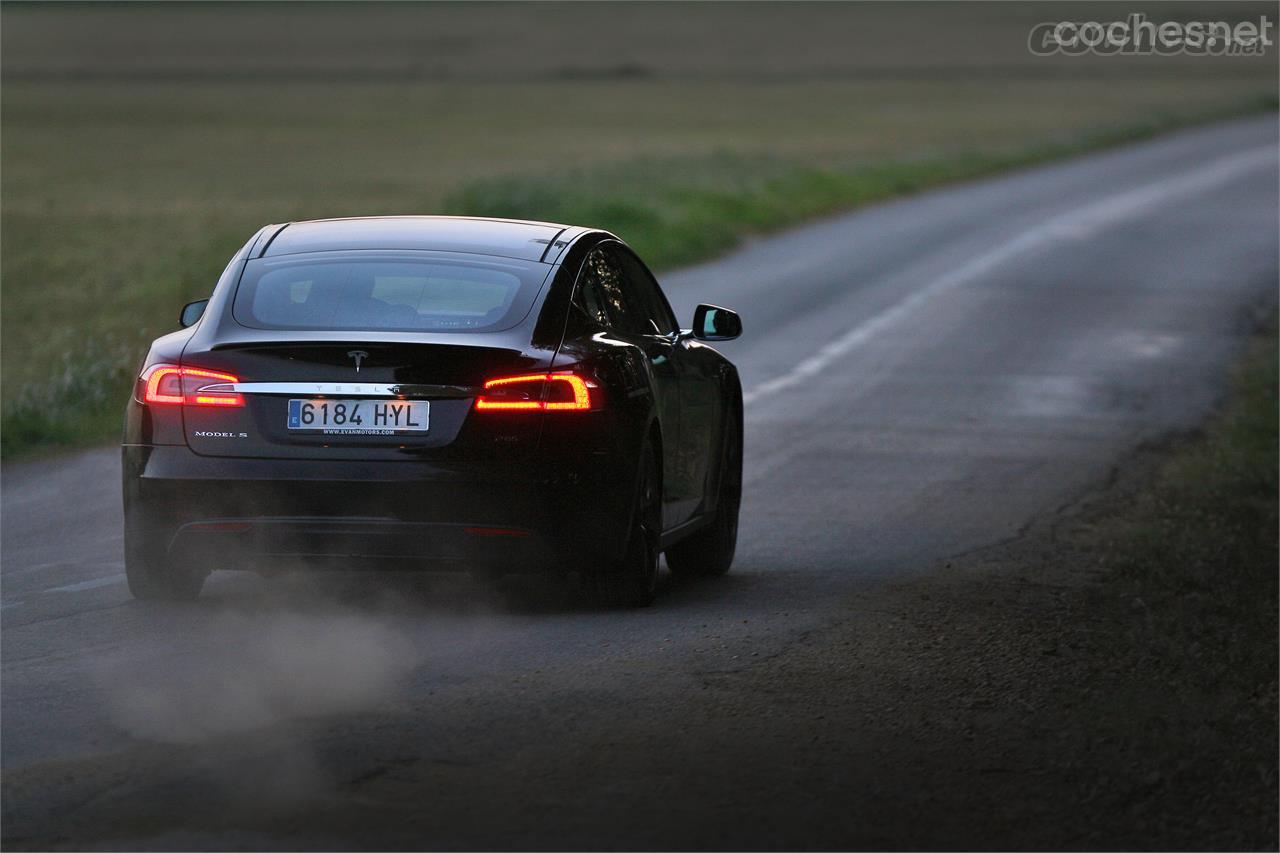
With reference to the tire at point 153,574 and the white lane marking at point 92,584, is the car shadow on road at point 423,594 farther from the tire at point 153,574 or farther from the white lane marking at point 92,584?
the white lane marking at point 92,584

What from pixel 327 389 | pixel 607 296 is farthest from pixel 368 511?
pixel 607 296

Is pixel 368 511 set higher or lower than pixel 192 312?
lower

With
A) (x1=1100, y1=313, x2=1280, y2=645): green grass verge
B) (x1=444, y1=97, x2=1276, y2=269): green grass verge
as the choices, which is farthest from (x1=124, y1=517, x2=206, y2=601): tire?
(x1=444, y1=97, x2=1276, y2=269): green grass verge

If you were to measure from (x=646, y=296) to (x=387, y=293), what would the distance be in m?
1.76

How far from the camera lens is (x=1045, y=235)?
36.0 meters

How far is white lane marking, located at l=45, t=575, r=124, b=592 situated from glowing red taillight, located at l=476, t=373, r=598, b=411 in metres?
2.19

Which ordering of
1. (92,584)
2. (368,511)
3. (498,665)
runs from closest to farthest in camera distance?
(498,665)
(368,511)
(92,584)

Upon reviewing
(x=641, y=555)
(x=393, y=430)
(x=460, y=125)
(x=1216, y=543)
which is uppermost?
(x=393, y=430)

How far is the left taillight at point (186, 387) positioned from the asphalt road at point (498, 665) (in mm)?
803

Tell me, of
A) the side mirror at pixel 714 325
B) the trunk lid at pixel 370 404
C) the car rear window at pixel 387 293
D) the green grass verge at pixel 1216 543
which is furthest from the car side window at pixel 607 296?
the green grass verge at pixel 1216 543

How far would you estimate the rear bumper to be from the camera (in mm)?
7965

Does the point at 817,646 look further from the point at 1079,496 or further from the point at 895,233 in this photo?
the point at 895,233

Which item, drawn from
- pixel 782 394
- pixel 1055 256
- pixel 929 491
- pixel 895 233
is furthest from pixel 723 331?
pixel 895 233

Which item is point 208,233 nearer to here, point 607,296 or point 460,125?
point 607,296
